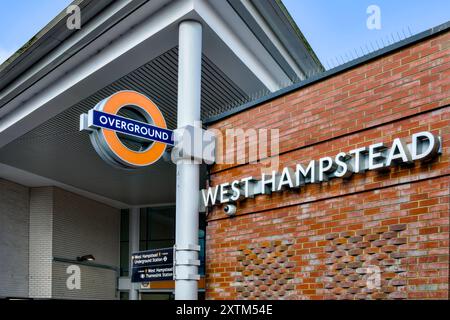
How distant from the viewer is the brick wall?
741 cm

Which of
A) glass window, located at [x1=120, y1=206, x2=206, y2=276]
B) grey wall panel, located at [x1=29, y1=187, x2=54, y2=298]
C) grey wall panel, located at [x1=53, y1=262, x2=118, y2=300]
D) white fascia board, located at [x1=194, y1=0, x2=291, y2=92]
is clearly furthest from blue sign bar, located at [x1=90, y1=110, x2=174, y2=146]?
glass window, located at [x1=120, y1=206, x2=206, y2=276]

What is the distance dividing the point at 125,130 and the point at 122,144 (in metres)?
0.23

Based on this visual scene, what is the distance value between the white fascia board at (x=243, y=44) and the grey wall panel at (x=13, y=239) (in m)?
10.7

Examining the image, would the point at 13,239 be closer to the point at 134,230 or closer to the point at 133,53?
the point at 134,230

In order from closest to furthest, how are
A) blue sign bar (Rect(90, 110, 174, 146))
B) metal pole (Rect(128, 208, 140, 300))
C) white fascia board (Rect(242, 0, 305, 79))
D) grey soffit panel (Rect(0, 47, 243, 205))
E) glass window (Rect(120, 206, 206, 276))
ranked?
blue sign bar (Rect(90, 110, 174, 146)), white fascia board (Rect(242, 0, 305, 79)), grey soffit panel (Rect(0, 47, 243, 205)), glass window (Rect(120, 206, 206, 276)), metal pole (Rect(128, 208, 140, 300))

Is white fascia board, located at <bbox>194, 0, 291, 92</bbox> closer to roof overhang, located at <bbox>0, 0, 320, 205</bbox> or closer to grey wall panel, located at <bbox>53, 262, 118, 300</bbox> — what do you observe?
roof overhang, located at <bbox>0, 0, 320, 205</bbox>

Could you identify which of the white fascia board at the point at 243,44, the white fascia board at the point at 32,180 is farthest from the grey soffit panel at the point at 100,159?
the white fascia board at the point at 243,44

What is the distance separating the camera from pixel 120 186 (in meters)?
21.2

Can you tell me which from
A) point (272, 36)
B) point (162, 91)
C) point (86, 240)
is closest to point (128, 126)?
point (162, 91)

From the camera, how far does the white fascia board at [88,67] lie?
11234 millimetres

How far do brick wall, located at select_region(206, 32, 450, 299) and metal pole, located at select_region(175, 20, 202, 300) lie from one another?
0.45m

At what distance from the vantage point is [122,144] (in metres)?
9.42

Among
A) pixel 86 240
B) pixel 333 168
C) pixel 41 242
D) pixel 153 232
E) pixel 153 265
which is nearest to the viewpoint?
pixel 333 168
